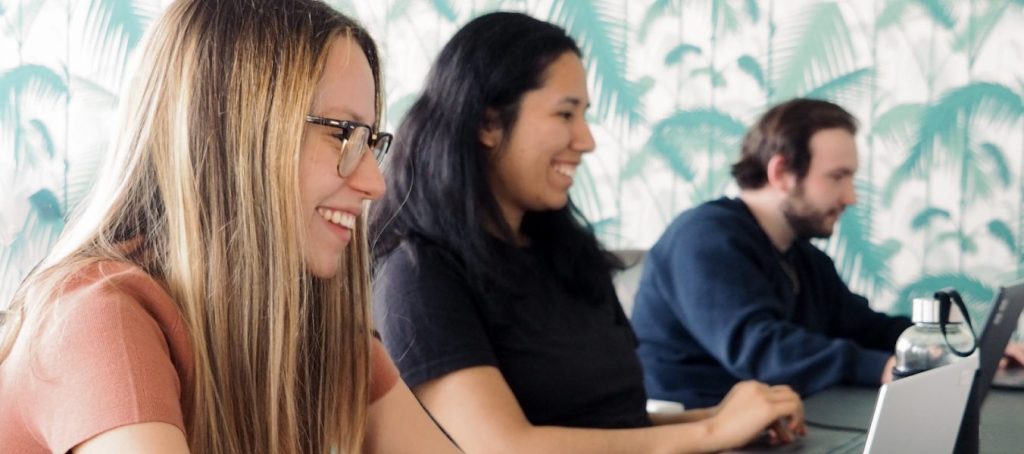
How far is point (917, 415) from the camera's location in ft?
4.01

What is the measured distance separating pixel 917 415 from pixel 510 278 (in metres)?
0.66

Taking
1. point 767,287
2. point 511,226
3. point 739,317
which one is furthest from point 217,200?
point 767,287

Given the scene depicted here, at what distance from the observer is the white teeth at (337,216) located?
1079 millimetres

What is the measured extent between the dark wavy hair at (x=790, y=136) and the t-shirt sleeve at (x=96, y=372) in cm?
195

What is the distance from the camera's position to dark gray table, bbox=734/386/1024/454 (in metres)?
1.61

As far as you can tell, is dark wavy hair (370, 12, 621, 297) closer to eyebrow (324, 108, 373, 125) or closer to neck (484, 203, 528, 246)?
neck (484, 203, 528, 246)

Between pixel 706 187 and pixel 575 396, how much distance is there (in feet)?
5.66

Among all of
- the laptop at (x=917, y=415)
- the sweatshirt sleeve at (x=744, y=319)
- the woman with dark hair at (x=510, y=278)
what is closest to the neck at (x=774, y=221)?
the sweatshirt sleeve at (x=744, y=319)

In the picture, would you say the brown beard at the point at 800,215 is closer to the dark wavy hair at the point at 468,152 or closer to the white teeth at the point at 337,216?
the dark wavy hair at the point at 468,152

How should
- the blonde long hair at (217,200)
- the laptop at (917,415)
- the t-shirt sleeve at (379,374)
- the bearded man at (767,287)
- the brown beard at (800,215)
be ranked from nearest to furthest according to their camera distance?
the blonde long hair at (217,200) → the laptop at (917,415) → the t-shirt sleeve at (379,374) → the bearded man at (767,287) → the brown beard at (800,215)

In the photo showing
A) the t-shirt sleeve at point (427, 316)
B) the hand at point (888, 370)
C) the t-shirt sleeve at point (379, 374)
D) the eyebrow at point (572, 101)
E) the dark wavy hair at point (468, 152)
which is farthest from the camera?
the hand at point (888, 370)

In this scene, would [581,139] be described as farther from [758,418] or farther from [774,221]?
[774,221]

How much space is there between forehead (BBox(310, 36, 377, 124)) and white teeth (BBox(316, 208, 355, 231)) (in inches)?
3.5

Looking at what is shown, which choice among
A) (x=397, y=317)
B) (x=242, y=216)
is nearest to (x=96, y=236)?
(x=242, y=216)
